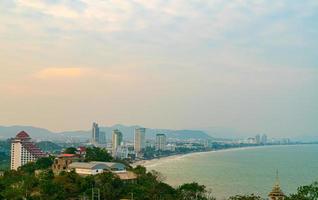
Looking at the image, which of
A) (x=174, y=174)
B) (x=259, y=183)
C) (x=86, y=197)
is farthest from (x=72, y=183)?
(x=174, y=174)

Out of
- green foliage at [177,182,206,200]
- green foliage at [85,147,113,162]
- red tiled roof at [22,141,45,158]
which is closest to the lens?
green foliage at [177,182,206,200]

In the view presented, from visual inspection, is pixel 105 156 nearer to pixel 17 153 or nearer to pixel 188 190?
pixel 188 190

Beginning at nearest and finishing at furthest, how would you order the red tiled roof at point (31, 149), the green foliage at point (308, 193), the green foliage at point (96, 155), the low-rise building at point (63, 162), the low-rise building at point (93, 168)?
1. the green foliage at point (308, 193)
2. the low-rise building at point (93, 168)
3. the low-rise building at point (63, 162)
4. the green foliage at point (96, 155)
5. the red tiled roof at point (31, 149)

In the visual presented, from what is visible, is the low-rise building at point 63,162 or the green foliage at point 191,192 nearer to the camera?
the green foliage at point 191,192

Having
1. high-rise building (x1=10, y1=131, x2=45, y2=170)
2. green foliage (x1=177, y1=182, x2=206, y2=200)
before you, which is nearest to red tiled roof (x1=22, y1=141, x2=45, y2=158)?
high-rise building (x1=10, y1=131, x2=45, y2=170)

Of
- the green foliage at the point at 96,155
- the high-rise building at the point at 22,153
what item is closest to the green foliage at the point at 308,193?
the green foliage at the point at 96,155

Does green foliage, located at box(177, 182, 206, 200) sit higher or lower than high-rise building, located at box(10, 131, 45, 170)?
lower

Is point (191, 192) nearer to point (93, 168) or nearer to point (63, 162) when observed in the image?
point (93, 168)

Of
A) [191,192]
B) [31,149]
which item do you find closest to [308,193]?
[191,192]

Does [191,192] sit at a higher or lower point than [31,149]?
lower

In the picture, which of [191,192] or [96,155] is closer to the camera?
[191,192]

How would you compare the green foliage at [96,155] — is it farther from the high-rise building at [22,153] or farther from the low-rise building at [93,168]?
the high-rise building at [22,153]

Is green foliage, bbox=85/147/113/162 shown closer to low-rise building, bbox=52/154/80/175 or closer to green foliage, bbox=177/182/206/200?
low-rise building, bbox=52/154/80/175
